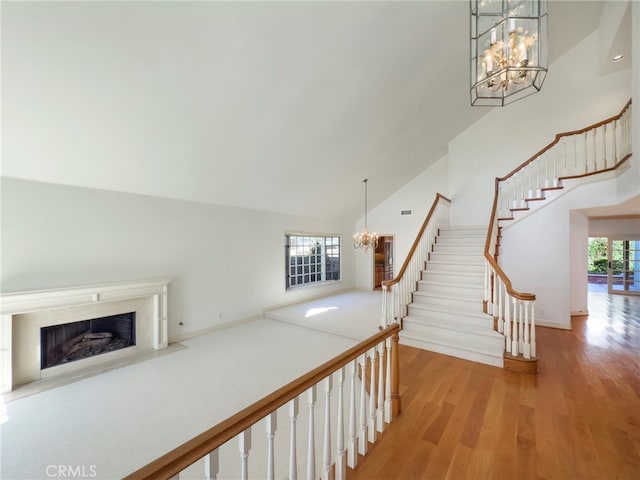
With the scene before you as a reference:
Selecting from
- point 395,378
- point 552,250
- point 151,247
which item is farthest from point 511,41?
point 151,247

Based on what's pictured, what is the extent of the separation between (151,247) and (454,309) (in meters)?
4.81

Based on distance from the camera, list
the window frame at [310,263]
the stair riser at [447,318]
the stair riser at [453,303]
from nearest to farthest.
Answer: the stair riser at [447,318], the stair riser at [453,303], the window frame at [310,263]

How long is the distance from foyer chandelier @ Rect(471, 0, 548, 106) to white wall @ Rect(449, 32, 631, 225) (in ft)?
14.2

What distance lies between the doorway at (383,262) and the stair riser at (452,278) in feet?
12.0

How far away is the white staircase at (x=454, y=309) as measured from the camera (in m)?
3.44

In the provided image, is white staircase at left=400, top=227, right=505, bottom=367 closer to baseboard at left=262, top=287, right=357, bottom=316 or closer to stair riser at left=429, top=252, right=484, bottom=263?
stair riser at left=429, top=252, right=484, bottom=263

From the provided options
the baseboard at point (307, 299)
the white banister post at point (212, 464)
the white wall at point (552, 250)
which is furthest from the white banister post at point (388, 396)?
the white wall at point (552, 250)

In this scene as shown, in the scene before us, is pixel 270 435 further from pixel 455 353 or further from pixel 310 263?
pixel 310 263

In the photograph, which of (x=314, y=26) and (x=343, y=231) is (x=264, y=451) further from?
(x=343, y=231)

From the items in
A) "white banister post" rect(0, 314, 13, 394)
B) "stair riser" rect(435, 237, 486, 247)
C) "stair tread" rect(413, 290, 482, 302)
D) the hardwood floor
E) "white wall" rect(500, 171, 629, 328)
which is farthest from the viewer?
"stair riser" rect(435, 237, 486, 247)

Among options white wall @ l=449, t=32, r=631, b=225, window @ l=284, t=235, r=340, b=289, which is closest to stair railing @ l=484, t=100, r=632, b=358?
white wall @ l=449, t=32, r=631, b=225

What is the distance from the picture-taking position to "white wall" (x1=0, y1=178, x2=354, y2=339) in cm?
299

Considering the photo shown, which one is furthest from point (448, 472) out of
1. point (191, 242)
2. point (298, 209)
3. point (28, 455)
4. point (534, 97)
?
point (534, 97)

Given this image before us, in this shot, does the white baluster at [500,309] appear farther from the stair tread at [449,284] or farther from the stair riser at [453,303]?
the stair tread at [449,284]
